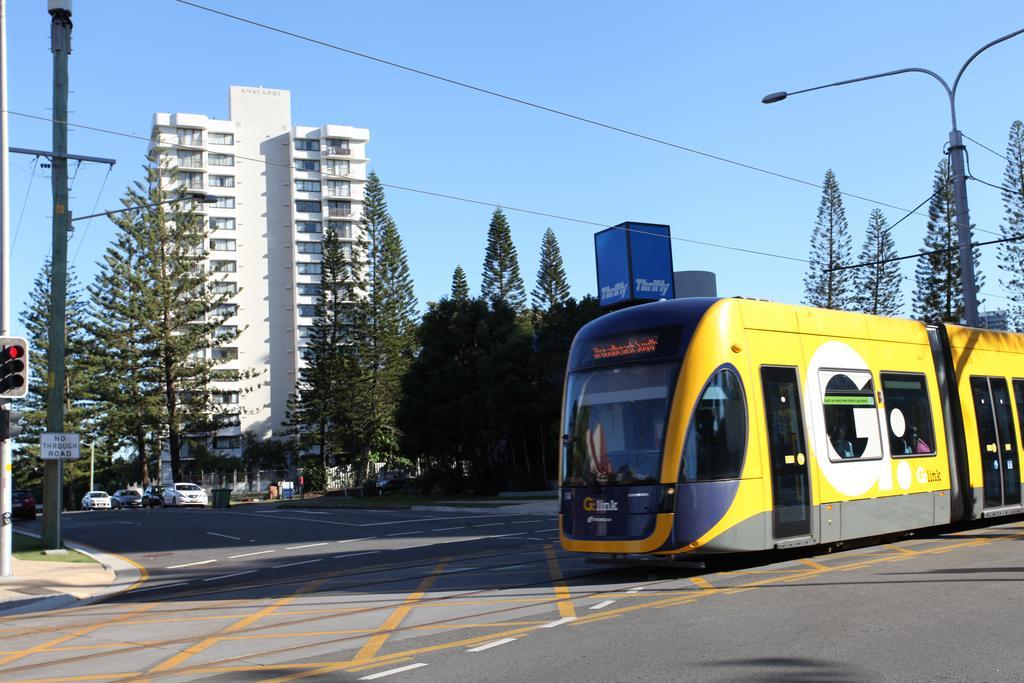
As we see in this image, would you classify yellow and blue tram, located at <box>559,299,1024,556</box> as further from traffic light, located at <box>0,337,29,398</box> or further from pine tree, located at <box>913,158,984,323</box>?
pine tree, located at <box>913,158,984,323</box>

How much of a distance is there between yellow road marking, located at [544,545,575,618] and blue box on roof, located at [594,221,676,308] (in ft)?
84.1

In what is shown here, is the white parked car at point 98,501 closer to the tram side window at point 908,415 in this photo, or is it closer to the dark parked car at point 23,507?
the dark parked car at point 23,507

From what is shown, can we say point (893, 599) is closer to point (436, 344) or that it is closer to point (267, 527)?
point (267, 527)

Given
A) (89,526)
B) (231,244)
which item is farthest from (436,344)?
(231,244)

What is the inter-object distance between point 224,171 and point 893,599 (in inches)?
3389

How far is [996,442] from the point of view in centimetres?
1628

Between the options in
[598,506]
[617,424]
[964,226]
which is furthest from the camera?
[964,226]

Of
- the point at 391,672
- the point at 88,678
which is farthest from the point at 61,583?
the point at 391,672

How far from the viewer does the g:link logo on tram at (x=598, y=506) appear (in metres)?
11.5

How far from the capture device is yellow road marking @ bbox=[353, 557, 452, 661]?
7.96 m

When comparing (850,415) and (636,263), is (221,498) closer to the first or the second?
(636,263)

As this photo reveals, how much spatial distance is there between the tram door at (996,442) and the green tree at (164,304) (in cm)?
5870

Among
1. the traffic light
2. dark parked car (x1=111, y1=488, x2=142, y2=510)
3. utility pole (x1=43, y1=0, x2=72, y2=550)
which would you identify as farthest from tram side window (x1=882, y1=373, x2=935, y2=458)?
dark parked car (x1=111, y1=488, x2=142, y2=510)

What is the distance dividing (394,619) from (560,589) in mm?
2211
